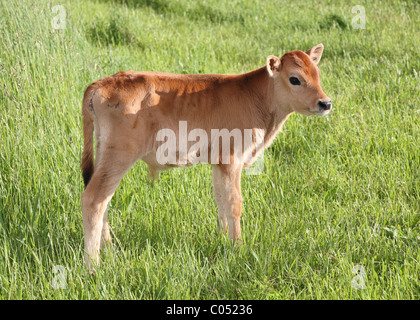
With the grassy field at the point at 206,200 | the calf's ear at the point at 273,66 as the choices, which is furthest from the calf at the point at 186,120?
the grassy field at the point at 206,200

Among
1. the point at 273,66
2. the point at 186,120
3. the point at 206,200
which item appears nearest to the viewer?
the point at 186,120

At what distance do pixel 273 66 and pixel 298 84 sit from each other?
27cm

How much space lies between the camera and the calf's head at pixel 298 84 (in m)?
4.43

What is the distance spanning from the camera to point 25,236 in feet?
14.2

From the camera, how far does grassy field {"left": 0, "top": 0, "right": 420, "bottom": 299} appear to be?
3990 mm

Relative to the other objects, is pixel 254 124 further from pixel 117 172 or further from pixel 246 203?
pixel 117 172

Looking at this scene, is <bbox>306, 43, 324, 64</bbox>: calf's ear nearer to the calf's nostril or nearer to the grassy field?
the calf's nostril

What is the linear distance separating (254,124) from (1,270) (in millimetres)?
2294

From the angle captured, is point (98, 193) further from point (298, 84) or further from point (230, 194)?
point (298, 84)

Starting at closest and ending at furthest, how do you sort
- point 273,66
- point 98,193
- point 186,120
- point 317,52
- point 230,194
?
point 98,193
point 186,120
point 230,194
point 273,66
point 317,52

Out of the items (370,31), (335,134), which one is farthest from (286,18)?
(335,134)

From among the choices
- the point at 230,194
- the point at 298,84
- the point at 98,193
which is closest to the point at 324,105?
the point at 298,84

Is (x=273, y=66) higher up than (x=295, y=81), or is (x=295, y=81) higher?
(x=273, y=66)

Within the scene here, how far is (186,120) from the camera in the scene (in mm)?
4348
